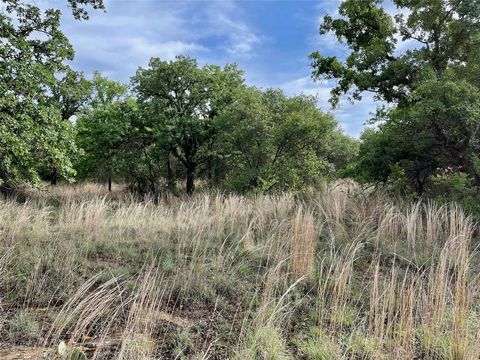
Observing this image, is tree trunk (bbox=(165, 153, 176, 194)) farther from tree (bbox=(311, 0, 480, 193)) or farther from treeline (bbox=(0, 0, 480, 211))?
tree (bbox=(311, 0, 480, 193))

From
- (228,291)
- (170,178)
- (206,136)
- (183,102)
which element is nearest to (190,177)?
(170,178)

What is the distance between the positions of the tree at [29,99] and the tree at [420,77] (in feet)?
24.0

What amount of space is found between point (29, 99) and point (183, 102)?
9.27 metres

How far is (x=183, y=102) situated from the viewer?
16.3m

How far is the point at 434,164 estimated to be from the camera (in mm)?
9430

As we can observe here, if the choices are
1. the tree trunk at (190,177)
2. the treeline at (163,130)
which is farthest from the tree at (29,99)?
the tree trunk at (190,177)

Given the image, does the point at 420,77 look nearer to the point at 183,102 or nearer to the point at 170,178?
the point at 183,102

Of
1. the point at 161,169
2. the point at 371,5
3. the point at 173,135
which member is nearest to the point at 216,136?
the point at 173,135

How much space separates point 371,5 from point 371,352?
1093 cm

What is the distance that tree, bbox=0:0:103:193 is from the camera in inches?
274

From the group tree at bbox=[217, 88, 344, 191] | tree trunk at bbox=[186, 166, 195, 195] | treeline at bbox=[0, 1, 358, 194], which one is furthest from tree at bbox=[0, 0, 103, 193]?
tree trunk at bbox=[186, 166, 195, 195]

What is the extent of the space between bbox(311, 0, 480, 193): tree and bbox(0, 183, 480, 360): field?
226 centimetres

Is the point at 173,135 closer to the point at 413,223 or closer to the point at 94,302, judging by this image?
the point at 413,223

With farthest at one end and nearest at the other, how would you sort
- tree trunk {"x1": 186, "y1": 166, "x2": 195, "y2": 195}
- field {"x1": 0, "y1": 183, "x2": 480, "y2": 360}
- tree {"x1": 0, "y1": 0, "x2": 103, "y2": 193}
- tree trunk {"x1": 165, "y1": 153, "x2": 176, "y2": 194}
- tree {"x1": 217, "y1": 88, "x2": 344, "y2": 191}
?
1. tree trunk {"x1": 165, "y1": 153, "x2": 176, "y2": 194}
2. tree trunk {"x1": 186, "y1": 166, "x2": 195, "y2": 195}
3. tree {"x1": 217, "y1": 88, "x2": 344, "y2": 191}
4. tree {"x1": 0, "y1": 0, "x2": 103, "y2": 193}
5. field {"x1": 0, "y1": 183, "x2": 480, "y2": 360}
